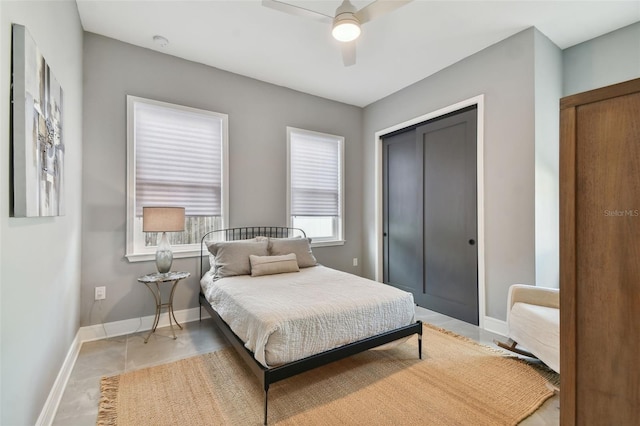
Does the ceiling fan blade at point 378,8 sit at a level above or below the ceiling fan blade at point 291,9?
below

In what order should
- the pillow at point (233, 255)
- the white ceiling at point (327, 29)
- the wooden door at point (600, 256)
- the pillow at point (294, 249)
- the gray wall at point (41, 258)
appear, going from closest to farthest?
the wooden door at point (600, 256), the gray wall at point (41, 258), the white ceiling at point (327, 29), the pillow at point (233, 255), the pillow at point (294, 249)

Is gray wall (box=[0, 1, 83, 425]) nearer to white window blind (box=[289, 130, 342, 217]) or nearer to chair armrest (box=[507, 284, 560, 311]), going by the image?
white window blind (box=[289, 130, 342, 217])

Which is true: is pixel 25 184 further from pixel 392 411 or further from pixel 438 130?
pixel 438 130

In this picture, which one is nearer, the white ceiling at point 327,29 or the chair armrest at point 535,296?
the chair armrest at point 535,296

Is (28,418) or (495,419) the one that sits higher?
(28,418)

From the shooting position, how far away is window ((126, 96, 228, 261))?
3186mm

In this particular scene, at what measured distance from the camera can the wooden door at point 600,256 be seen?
0.73 metres

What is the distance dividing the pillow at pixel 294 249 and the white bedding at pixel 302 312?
51 centimetres

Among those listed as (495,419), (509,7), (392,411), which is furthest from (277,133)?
(495,419)

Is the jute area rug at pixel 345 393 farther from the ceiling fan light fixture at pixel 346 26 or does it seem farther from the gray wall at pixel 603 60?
the gray wall at pixel 603 60

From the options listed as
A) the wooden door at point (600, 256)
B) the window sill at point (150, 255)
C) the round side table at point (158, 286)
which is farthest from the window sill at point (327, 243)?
the wooden door at point (600, 256)

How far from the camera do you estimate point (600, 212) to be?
0.78 meters

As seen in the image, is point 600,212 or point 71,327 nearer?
point 600,212

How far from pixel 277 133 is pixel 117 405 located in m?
3.27
